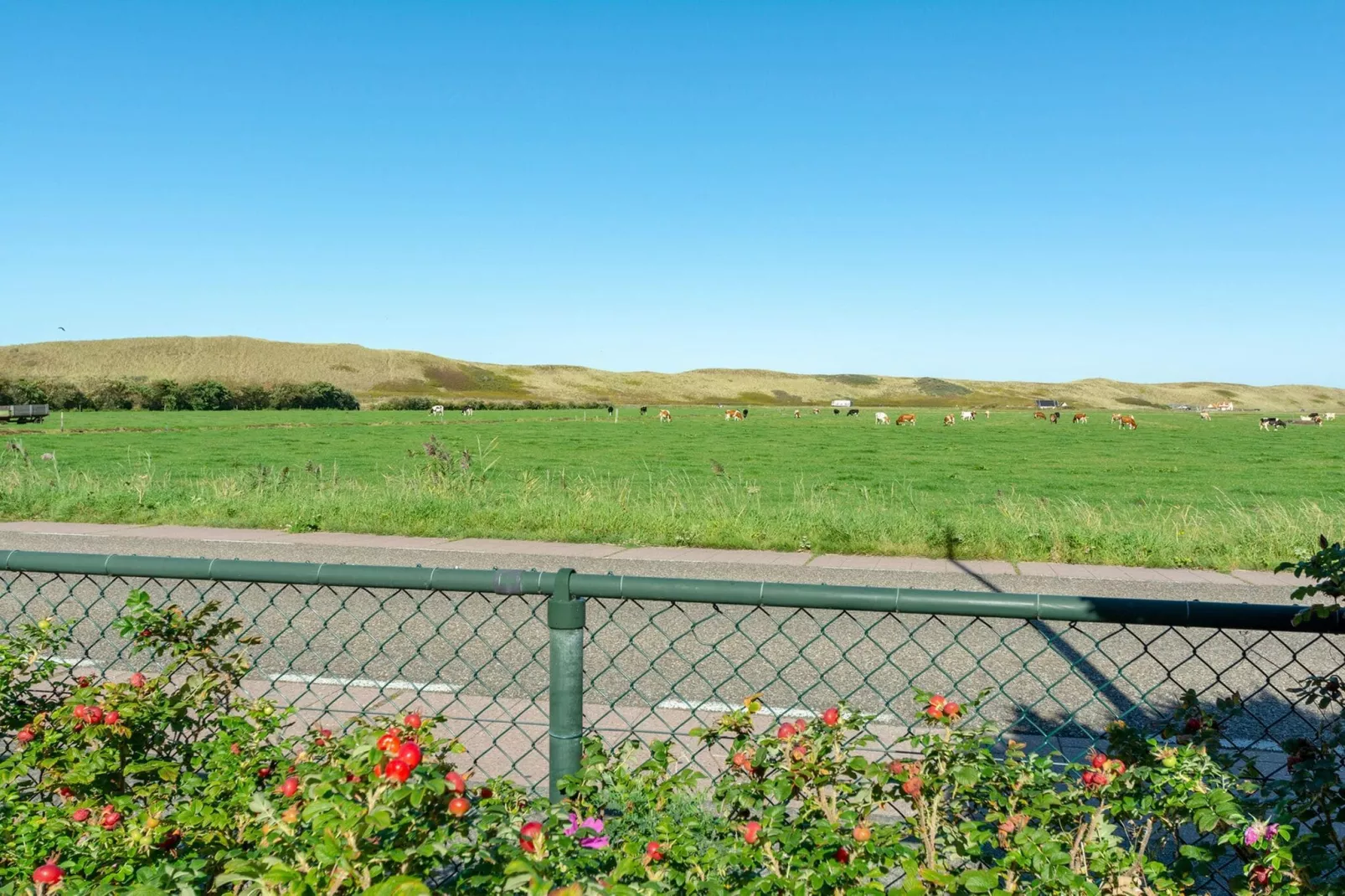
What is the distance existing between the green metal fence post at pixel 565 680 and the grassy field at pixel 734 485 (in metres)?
Answer: 8.79

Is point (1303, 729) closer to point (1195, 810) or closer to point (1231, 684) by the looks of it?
point (1231, 684)

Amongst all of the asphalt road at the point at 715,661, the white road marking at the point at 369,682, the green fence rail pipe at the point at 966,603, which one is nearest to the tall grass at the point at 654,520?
the asphalt road at the point at 715,661

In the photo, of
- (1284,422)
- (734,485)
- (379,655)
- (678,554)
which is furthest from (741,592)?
(1284,422)

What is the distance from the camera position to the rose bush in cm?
199

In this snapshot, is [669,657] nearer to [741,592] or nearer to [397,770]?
[741,592]

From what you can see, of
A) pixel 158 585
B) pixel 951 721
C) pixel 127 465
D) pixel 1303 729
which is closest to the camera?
pixel 951 721

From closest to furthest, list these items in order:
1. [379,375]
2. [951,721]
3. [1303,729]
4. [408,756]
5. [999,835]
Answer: [408,756] < [999,835] < [951,721] < [1303,729] < [379,375]

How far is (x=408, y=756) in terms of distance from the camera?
198cm

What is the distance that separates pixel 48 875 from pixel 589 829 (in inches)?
45.2

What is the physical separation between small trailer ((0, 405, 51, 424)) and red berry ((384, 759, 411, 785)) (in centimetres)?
7299

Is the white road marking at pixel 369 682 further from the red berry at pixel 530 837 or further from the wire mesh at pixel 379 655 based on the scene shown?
the red berry at pixel 530 837

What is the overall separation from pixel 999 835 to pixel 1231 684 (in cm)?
474

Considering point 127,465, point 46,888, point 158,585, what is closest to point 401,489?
point 158,585

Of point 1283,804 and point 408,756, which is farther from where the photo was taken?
point 1283,804
